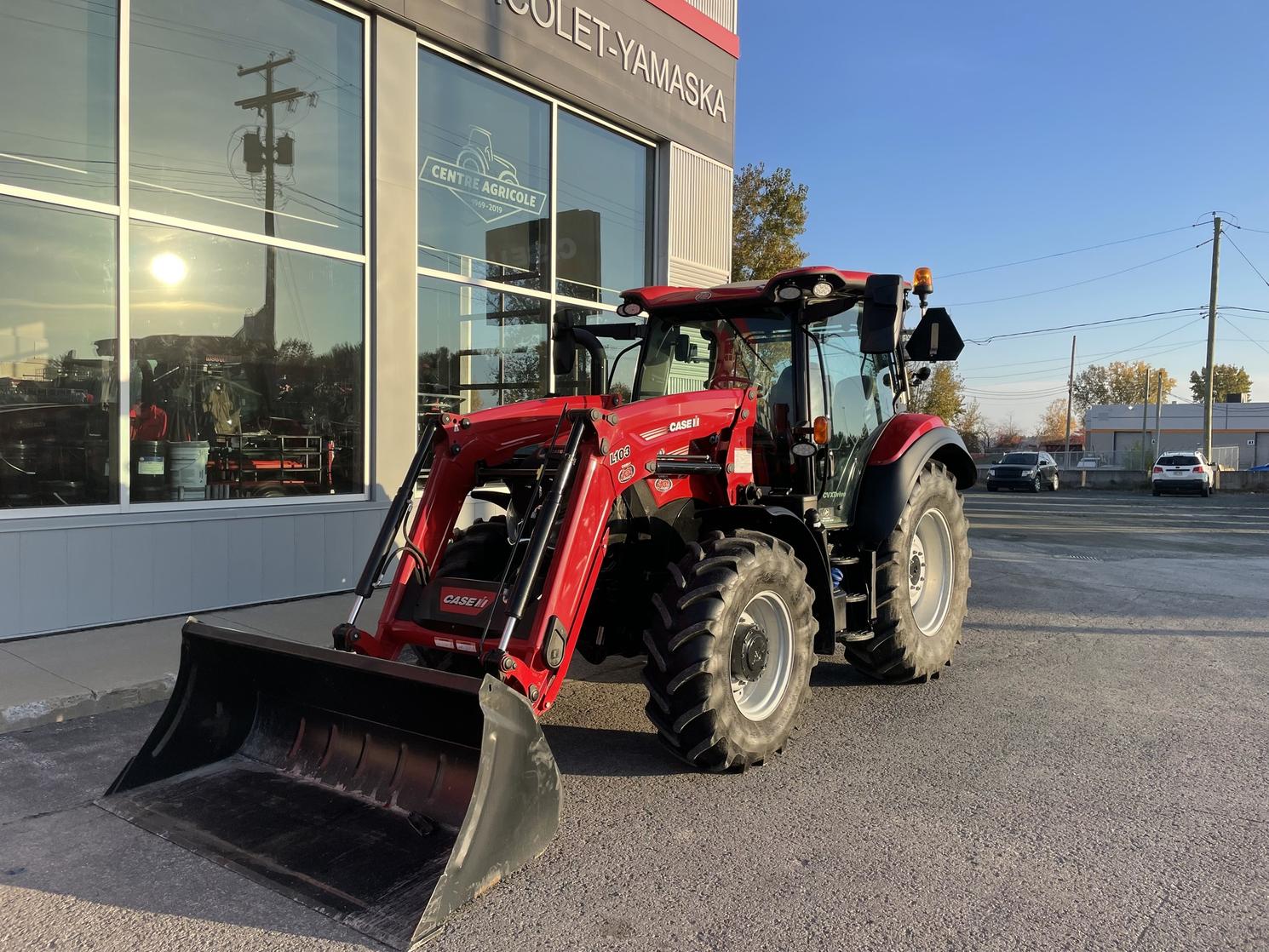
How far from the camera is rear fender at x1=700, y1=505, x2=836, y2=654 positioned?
4793mm

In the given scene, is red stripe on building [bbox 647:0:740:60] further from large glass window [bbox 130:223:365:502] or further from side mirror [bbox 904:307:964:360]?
side mirror [bbox 904:307:964:360]

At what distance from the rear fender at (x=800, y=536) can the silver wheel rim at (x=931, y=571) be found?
1.51 m

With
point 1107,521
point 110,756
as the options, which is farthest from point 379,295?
point 1107,521

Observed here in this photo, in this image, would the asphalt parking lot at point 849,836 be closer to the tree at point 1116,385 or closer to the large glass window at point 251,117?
the large glass window at point 251,117

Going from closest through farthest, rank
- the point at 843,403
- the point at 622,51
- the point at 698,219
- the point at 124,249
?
the point at 843,403, the point at 124,249, the point at 622,51, the point at 698,219

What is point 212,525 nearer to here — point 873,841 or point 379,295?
point 379,295

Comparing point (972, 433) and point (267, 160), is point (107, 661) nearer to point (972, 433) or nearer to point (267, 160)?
point (267, 160)

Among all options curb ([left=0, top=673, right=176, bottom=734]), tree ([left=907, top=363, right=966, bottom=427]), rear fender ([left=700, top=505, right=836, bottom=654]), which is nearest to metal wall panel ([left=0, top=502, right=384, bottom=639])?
curb ([left=0, top=673, right=176, bottom=734])

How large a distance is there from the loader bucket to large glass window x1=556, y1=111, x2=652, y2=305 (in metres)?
7.67

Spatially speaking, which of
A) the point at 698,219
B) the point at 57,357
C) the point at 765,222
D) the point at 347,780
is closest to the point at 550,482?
the point at 347,780

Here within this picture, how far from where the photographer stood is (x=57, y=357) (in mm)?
6734

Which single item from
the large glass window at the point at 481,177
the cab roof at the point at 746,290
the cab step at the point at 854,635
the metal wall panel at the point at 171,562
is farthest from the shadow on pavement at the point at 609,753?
the large glass window at the point at 481,177

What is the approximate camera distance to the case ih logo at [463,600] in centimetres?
409

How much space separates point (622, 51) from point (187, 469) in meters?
7.22
